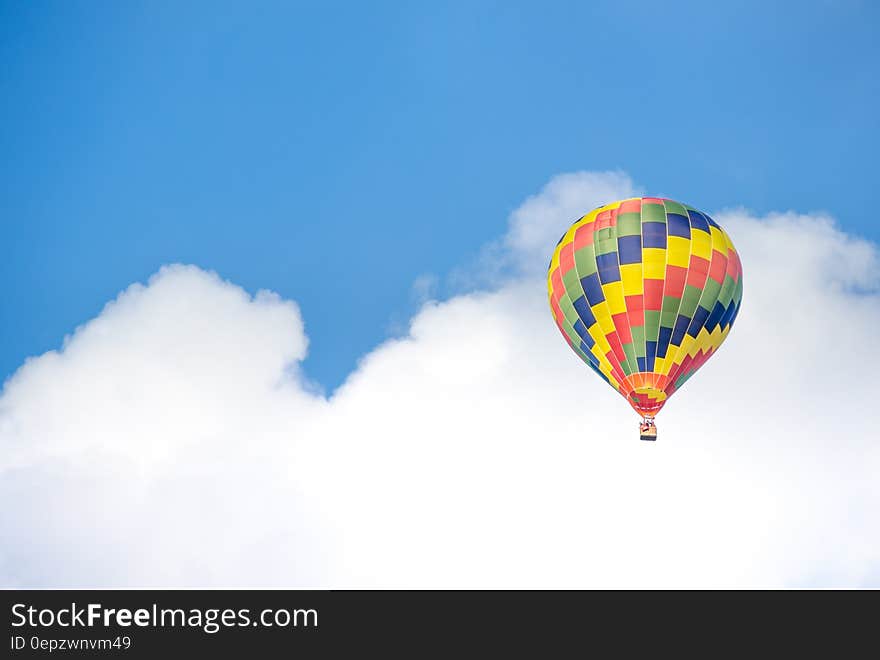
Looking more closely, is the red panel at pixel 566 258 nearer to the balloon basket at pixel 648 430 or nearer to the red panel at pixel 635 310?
the red panel at pixel 635 310

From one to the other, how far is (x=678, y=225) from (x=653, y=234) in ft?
3.57

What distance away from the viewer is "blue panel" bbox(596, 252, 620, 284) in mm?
49906

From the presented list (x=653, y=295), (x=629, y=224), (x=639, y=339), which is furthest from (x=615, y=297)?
(x=629, y=224)

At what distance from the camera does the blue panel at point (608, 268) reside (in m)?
49.9

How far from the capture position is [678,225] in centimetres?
5056

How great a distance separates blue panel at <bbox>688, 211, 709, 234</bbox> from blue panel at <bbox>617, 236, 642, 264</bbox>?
7.57ft

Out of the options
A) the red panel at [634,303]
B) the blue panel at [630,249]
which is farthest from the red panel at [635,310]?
the blue panel at [630,249]

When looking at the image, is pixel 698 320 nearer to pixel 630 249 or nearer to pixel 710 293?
pixel 710 293

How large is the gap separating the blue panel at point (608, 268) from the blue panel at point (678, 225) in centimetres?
227

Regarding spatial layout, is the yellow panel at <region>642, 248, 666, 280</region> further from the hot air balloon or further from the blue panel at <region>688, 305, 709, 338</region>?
the blue panel at <region>688, 305, 709, 338</region>
